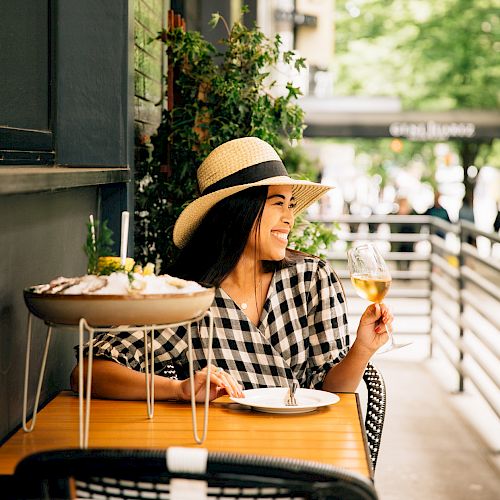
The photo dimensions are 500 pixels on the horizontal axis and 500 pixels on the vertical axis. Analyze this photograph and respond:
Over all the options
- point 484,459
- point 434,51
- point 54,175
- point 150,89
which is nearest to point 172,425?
point 54,175

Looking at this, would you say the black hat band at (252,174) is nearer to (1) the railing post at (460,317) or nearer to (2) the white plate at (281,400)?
(2) the white plate at (281,400)

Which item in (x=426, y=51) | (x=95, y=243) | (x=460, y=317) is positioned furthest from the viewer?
(x=426, y=51)

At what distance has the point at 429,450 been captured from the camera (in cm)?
620

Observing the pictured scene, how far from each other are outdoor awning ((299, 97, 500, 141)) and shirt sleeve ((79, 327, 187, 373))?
14493 mm

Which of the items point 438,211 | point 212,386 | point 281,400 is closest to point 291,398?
point 281,400

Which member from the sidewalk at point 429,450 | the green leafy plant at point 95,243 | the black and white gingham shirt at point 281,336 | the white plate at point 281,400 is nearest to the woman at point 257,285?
the black and white gingham shirt at point 281,336

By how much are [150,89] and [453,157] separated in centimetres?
3218

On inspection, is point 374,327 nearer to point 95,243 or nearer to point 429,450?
point 95,243

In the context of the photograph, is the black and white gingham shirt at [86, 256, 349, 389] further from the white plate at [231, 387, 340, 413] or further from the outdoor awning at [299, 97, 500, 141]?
the outdoor awning at [299, 97, 500, 141]

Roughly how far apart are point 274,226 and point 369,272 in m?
0.45

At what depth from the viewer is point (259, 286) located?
3.36 metres

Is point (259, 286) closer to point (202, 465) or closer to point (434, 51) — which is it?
point (202, 465)

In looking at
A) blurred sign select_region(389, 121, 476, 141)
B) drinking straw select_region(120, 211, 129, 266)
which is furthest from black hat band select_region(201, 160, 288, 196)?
blurred sign select_region(389, 121, 476, 141)

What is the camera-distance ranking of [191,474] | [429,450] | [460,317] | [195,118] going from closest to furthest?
[191,474] < [195,118] < [429,450] < [460,317]
